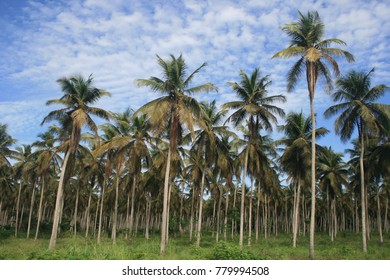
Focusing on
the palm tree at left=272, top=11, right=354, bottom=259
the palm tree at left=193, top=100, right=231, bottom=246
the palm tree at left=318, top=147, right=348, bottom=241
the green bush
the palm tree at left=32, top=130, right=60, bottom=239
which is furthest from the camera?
the palm tree at left=318, top=147, right=348, bottom=241

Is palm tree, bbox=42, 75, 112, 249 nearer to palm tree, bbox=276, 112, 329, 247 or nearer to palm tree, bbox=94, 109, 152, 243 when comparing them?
palm tree, bbox=94, 109, 152, 243

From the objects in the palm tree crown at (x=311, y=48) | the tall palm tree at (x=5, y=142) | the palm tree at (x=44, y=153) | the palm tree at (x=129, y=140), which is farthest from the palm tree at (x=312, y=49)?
the tall palm tree at (x=5, y=142)

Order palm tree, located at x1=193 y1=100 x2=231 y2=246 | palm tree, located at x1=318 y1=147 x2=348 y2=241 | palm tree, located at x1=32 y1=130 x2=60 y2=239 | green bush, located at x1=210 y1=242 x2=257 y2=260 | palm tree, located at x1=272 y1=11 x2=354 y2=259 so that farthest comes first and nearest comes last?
palm tree, located at x1=318 y1=147 x2=348 y2=241, palm tree, located at x1=32 y1=130 x2=60 y2=239, palm tree, located at x1=193 y1=100 x2=231 y2=246, palm tree, located at x1=272 y1=11 x2=354 y2=259, green bush, located at x1=210 y1=242 x2=257 y2=260

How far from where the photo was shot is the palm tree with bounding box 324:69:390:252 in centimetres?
2466

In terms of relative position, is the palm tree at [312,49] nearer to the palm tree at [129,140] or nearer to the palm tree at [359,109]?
the palm tree at [359,109]

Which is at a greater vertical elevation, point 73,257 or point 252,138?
point 252,138

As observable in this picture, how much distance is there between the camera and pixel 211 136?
92.8ft

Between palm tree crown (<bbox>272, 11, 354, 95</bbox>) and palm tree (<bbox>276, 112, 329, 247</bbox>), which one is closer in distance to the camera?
palm tree crown (<bbox>272, 11, 354, 95</bbox>)

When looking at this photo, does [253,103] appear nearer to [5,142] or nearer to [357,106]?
[357,106]

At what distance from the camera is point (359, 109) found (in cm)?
2473

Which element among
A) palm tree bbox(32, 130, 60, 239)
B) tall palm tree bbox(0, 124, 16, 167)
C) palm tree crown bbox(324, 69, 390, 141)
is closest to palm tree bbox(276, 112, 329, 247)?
palm tree crown bbox(324, 69, 390, 141)

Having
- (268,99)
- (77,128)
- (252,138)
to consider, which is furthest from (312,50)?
(77,128)
